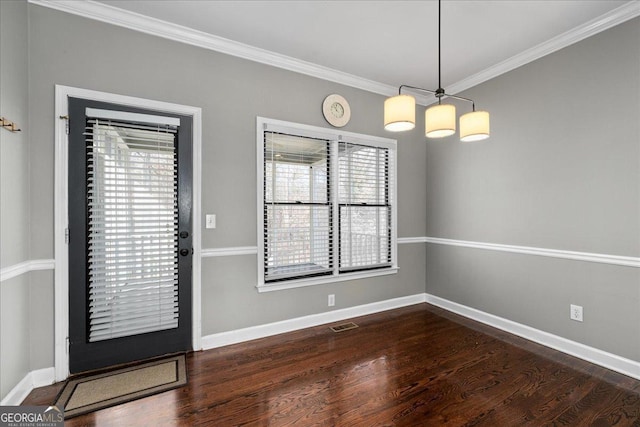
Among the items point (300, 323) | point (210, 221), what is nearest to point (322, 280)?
point (300, 323)

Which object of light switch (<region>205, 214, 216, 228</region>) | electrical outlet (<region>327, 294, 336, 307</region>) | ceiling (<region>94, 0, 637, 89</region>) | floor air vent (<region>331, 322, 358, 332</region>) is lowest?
floor air vent (<region>331, 322, 358, 332</region>)

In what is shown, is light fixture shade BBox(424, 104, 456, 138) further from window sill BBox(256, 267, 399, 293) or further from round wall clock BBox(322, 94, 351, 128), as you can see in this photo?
window sill BBox(256, 267, 399, 293)

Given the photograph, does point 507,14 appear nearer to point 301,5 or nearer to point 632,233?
point 301,5

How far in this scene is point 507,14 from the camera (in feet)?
7.94

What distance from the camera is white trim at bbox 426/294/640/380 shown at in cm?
238

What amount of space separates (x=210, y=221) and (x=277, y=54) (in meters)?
1.78

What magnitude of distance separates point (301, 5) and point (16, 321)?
301 centimetres

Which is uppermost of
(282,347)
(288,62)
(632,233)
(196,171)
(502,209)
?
(288,62)

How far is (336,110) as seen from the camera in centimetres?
345

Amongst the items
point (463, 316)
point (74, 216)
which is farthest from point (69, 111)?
point (463, 316)

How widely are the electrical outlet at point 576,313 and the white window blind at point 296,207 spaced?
2276 millimetres

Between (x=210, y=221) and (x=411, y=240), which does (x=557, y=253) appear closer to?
(x=411, y=240)

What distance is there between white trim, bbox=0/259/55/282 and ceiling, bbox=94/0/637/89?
2.01 m

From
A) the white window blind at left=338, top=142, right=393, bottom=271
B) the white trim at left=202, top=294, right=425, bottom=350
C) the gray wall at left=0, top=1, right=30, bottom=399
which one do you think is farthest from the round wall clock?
the gray wall at left=0, top=1, right=30, bottom=399
